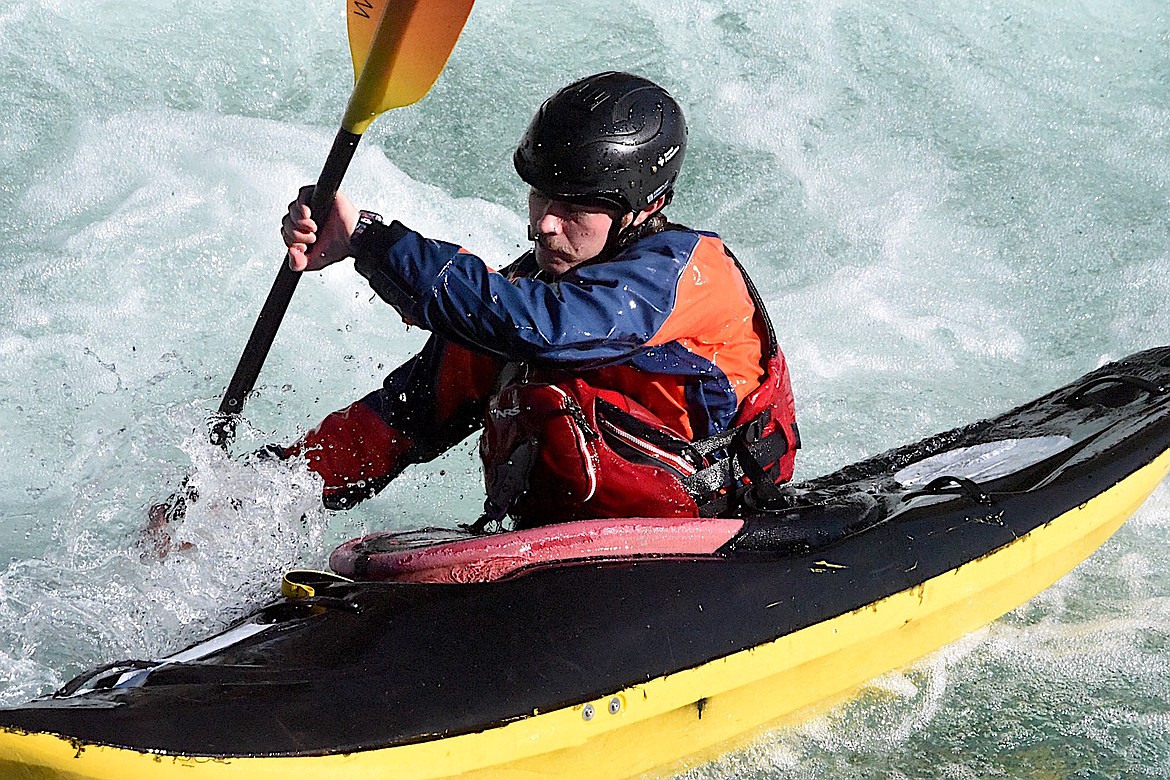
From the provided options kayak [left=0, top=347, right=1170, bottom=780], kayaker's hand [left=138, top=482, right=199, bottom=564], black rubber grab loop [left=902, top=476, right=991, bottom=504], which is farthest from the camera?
black rubber grab loop [left=902, top=476, right=991, bottom=504]

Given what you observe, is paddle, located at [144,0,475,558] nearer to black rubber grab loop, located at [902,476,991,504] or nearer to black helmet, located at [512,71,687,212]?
black helmet, located at [512,71,687,212]

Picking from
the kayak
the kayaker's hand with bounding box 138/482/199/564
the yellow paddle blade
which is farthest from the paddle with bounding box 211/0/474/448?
the kayak

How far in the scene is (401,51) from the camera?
2.39m

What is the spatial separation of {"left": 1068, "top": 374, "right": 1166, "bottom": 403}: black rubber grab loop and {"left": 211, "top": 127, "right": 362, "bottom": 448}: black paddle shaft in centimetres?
197

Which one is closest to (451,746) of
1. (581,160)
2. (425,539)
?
(425,539)

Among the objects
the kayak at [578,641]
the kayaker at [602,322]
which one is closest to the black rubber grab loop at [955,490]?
the kayak at [578,641]

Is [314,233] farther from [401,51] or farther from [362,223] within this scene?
[401,51]

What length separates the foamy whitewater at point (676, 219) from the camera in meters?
2.58

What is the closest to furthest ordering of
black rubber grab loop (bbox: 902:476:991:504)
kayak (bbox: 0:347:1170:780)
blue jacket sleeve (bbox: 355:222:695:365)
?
kayak (bbox: 0:347:1170:780) < blue jacket sleeve (bbox: 355:222:695:365) < black rubber grab loop (bbox: 902:476:991:504)

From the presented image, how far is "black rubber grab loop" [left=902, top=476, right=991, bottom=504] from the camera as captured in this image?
271 centimetres

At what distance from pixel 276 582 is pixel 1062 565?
176 centimetres

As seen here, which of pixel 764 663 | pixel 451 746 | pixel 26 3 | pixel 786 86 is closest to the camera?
pixel 451 746

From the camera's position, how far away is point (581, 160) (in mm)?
2297

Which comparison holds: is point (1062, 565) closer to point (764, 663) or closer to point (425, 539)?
point (764, 663)
